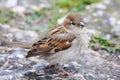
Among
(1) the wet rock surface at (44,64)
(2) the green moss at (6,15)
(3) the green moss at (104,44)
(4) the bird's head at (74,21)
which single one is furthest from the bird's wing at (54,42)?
(2) the green moss at (6,15)

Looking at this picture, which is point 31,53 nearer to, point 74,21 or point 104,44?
point 74,21

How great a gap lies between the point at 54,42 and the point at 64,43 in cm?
15

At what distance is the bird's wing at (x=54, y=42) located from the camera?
20.6ft

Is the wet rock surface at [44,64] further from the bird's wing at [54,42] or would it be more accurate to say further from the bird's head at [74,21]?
the bird's head at [74,21]

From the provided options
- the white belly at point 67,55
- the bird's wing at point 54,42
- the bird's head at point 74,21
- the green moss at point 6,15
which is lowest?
the white belly at point 67,55

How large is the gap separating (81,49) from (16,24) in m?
2.25

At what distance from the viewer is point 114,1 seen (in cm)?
930

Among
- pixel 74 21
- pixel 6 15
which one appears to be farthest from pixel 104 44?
pixel 6 15

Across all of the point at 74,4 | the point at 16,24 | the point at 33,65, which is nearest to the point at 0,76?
the point at 33,65

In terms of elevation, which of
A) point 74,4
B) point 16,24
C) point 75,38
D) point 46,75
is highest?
point 74,4

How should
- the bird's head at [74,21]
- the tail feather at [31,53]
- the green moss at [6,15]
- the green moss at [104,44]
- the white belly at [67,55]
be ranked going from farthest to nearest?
the green moss at [6,15] < the green moss at [104,44] < the bird's head at [74,21] < the white belly at [67,55] < the tail feather at [31,53]

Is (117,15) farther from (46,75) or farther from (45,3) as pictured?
(46,75)

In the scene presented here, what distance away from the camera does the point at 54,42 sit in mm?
6363

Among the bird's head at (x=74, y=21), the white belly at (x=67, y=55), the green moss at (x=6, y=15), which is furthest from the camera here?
the green moss at (x=6, y=15)
